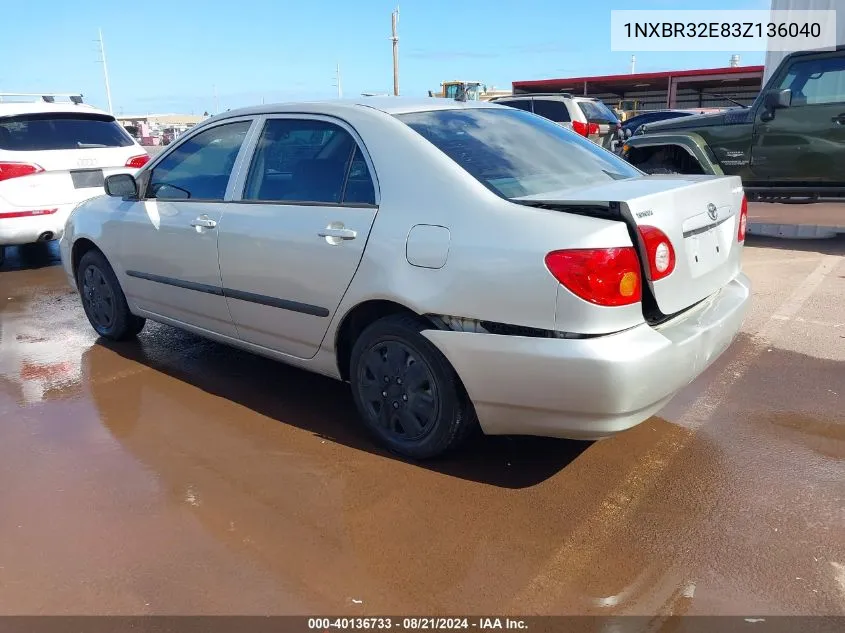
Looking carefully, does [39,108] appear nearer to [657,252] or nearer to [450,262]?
[450,262]

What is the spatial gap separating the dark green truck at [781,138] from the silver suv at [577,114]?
19.4ft

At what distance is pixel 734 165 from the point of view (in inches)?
319

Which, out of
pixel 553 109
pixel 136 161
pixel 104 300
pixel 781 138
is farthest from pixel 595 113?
pixel 104 300

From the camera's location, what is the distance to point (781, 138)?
7777mm

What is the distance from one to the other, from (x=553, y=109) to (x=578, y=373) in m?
13.1

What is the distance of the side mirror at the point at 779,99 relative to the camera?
24.2 ft

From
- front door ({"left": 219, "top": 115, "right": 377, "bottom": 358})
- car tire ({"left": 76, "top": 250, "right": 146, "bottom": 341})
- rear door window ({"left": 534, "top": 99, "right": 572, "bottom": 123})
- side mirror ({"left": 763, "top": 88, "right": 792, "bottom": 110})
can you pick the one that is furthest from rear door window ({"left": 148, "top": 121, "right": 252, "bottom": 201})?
rear door window ({"left": 534, "top": 99, "right": 572, "bottom": 123})

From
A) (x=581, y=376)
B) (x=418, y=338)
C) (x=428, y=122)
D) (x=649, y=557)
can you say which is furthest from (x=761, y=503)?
(x=428, y=122)

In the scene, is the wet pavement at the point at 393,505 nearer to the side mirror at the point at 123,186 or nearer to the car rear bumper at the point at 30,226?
the side mirror at the point at 123,186

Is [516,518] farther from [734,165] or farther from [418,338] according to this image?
[734,165]

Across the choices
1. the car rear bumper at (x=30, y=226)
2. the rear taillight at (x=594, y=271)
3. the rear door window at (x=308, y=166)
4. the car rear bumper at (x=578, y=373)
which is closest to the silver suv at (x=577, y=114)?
the car rear bumper at (x=30, y=226)

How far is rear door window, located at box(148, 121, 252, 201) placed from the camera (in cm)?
393

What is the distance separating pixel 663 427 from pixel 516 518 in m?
1.16

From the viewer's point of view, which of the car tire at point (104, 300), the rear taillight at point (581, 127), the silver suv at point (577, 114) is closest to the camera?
the car tire at point (104, 300)
